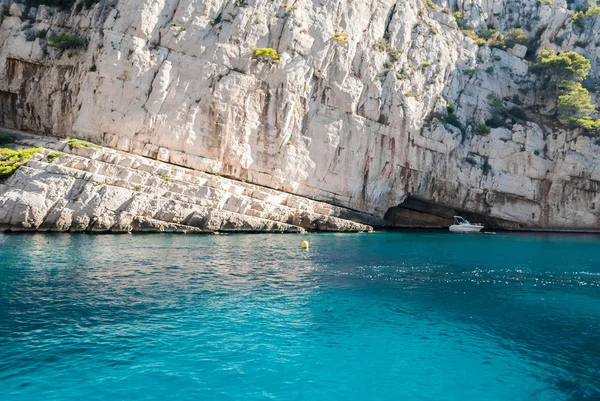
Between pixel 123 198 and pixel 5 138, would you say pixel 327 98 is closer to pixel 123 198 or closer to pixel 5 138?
pixel 123 198

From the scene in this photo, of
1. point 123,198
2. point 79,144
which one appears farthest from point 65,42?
point 123,198

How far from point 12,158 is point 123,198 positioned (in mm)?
8494

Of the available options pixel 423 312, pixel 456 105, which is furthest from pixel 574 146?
pixel 423 312

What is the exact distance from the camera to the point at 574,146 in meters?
50.6

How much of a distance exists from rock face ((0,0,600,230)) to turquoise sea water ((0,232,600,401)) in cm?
1785

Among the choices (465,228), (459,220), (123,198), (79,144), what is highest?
(79,144)

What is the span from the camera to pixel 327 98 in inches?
1780

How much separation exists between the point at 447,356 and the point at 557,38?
5955 cm

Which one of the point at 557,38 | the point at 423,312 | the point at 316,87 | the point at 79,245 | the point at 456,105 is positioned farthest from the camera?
the point at 557,38

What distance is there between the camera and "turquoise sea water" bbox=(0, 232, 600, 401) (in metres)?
9.73

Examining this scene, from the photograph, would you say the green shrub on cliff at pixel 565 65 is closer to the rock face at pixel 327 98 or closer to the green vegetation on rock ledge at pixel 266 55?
the rock face at pixel 327 98

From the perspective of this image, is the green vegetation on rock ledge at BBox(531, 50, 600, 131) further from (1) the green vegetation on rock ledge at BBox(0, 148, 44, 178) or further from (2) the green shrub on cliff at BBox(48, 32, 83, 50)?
(1) the green vegetation on rock ledge at BBox(0, 148, 44, 178)

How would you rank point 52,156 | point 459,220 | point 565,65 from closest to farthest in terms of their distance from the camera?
point 52,156 < point 565,65 < point 459,220

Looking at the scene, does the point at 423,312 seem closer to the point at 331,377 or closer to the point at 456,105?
the point at 331,377
